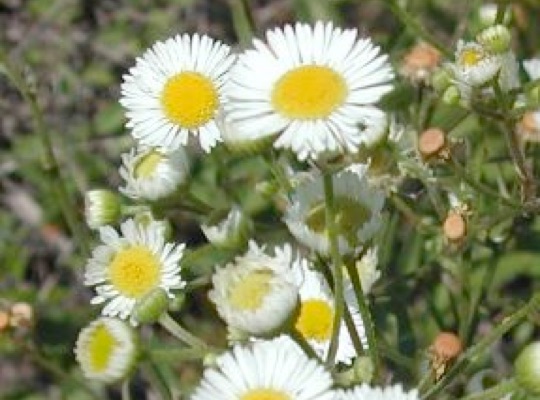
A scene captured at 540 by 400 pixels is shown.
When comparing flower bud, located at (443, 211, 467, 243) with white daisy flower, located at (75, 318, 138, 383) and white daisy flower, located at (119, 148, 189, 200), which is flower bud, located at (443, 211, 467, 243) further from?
white daisy flower, located at (75, 318, 138, 383)

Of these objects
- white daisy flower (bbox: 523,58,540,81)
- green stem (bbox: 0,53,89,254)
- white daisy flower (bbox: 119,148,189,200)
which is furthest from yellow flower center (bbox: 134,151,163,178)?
white daisy flower (bbox: 523,58,540,81)

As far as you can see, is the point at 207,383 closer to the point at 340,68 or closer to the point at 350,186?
the point at 350,186

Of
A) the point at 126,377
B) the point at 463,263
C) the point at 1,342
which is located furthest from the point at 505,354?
the point at 126,377

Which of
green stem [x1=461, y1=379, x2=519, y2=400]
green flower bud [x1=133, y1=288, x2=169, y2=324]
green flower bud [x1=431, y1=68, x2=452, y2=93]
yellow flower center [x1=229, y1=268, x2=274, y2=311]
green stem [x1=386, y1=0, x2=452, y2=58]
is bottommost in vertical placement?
green stem [x1=461, y1=379, x2=519, y2=400]

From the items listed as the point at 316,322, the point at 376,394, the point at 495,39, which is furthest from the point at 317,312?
the point at 495,39

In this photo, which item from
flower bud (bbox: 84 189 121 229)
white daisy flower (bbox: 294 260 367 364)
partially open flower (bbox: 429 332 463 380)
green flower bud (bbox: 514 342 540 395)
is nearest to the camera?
green flower bud (bbox: 514 342 540 395)
